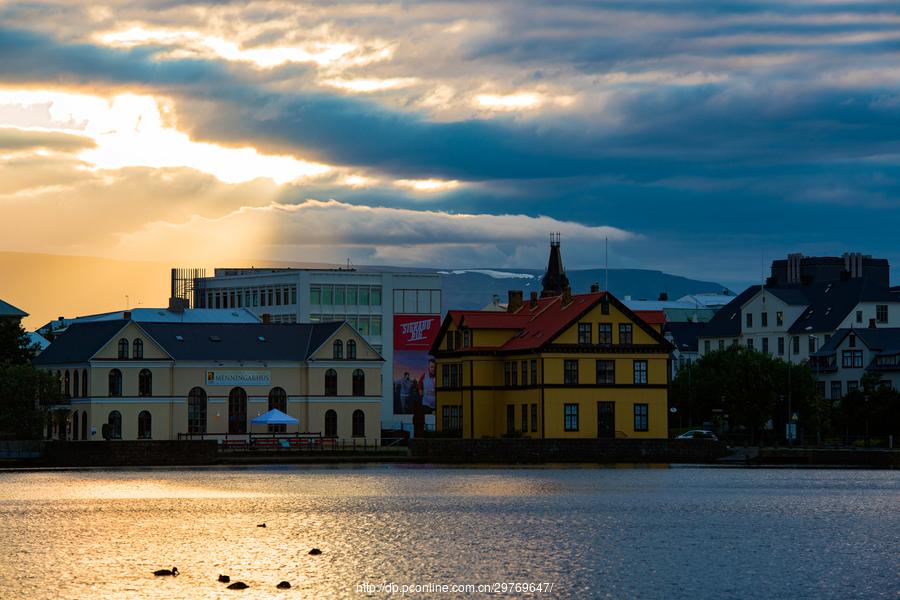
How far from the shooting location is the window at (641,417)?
115562mm

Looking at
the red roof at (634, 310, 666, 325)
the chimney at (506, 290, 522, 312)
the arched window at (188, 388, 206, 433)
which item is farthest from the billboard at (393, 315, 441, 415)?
the red roof at (634, 310, 666, 325)

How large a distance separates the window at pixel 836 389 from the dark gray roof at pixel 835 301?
8.77m

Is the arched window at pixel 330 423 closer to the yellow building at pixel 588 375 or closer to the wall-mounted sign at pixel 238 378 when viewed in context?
the wall-mounted sign at pixel 238 378

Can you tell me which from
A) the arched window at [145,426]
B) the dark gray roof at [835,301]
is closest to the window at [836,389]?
the dark gray roof at [835,301]

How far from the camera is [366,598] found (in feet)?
143

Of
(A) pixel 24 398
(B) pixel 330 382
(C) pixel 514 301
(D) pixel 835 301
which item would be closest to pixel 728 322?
(D) pixel 835 301

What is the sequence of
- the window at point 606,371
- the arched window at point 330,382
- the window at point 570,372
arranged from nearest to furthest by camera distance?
1. the window at point 570,372
2. the window at point 606,371
3. the arched window at point 330,382

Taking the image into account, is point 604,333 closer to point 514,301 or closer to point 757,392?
point 514,301

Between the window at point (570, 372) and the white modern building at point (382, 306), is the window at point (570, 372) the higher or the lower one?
the lower one

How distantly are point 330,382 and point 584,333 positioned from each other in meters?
24.3

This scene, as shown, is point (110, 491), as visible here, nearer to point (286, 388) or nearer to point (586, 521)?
point (586, 521)

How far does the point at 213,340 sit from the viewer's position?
13012cm

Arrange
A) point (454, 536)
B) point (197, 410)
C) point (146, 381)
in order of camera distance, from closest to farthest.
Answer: point (454, 536)
point (146, 381)
point (197, 410)

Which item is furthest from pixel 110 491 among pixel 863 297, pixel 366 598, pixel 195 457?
pixel 863 297
